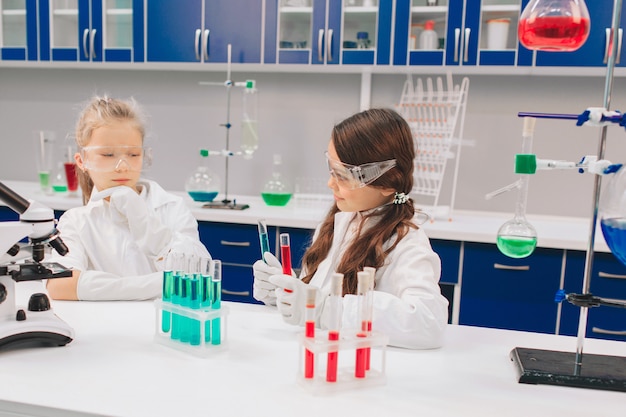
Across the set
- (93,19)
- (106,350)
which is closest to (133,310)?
(106,350)

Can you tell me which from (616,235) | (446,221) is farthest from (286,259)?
(446,221)

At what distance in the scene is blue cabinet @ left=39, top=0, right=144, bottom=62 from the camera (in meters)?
3.43

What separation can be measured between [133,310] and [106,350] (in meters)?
0.28

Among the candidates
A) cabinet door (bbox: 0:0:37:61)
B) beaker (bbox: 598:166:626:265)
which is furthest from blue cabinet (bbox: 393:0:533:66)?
cabinet door (bbox: 0:0:37:61)

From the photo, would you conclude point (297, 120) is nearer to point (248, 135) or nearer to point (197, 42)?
point (248, 135)

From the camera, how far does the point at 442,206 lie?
335cm

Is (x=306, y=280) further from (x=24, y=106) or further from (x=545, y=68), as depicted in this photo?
(x=24, y=106)

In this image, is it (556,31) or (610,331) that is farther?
(610,331)

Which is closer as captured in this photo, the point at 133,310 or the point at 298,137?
the point at 133,310

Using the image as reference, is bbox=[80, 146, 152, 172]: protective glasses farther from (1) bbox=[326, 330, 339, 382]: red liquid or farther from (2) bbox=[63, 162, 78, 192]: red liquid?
(2) bbox=[63, 162, 78, 192]: red liquid

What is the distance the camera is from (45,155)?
3789mm

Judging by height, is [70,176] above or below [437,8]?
below

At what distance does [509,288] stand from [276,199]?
1288mm

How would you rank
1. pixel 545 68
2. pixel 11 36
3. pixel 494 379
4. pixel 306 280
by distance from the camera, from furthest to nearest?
pixel 11 36
pixel 545 68
pixel 306 280
pixel 494 379
